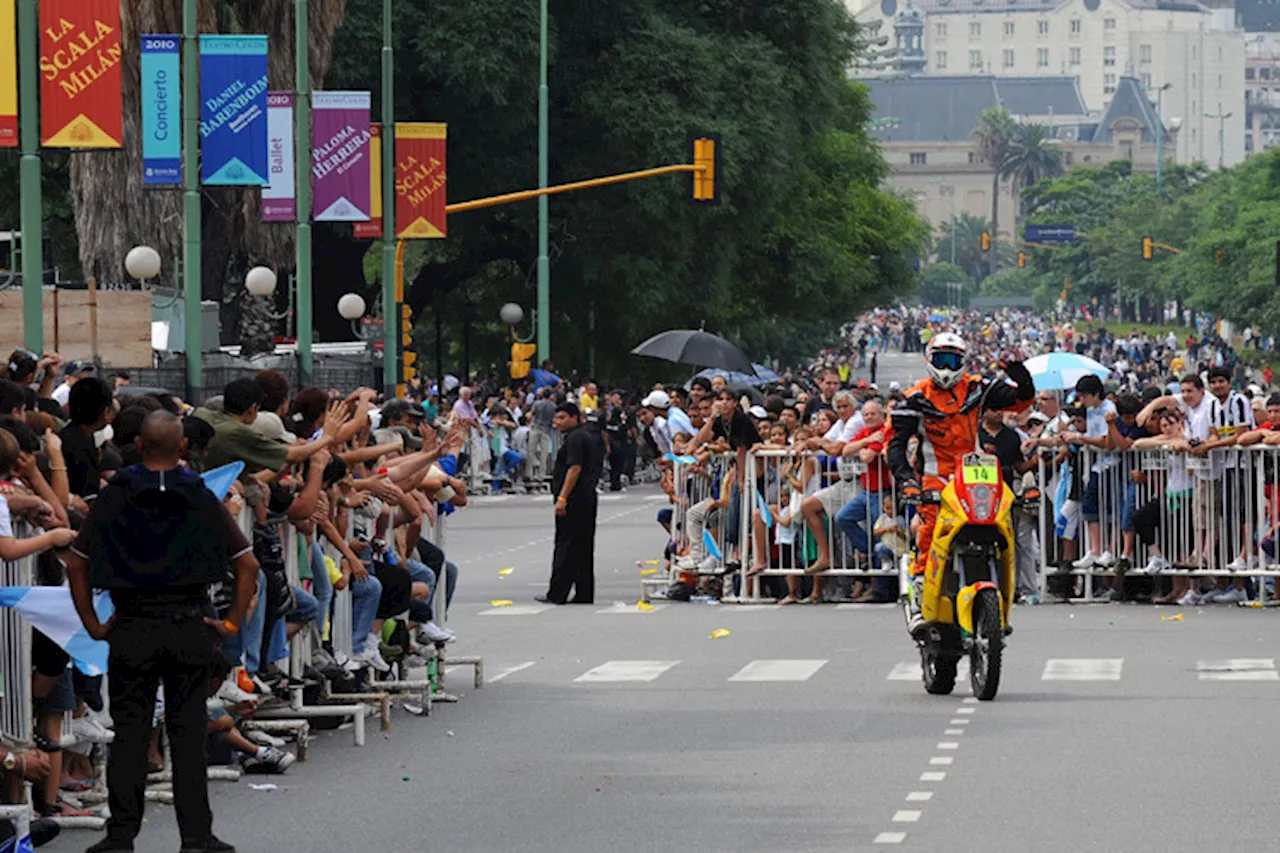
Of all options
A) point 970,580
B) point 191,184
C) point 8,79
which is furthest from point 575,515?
point 191,184

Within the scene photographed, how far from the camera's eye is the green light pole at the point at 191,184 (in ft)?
98.3

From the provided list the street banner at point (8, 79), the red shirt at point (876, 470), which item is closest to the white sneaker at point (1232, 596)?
the red shirt at point (876, 470)

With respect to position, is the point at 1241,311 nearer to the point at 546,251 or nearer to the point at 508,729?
the point at 546,251

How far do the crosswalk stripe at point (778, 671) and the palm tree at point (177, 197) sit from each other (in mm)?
19605

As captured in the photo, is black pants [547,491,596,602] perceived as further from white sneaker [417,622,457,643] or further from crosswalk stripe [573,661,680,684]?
white sneaker [417,622,457,643]

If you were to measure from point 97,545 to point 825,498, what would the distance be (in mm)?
13695

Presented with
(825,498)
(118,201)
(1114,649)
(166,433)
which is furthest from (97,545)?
(118,201)

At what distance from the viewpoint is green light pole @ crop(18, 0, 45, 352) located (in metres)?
25.8

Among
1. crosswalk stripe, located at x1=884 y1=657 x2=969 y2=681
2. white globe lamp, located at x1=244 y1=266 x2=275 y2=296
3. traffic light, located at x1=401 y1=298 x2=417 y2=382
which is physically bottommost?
crosswalk stripe, located at x1=884 y1=657 x2=969 y2=681

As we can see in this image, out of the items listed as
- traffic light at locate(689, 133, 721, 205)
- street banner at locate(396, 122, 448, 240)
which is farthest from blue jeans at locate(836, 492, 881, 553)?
traffic light at locate(689, 133, 721, 205)

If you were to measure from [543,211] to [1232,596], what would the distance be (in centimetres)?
3122

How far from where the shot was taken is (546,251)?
5372 cm

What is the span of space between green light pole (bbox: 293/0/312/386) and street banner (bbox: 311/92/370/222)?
17 centimetres

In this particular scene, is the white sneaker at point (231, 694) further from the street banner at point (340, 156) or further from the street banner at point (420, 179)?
the street banner at point (420, 179)
